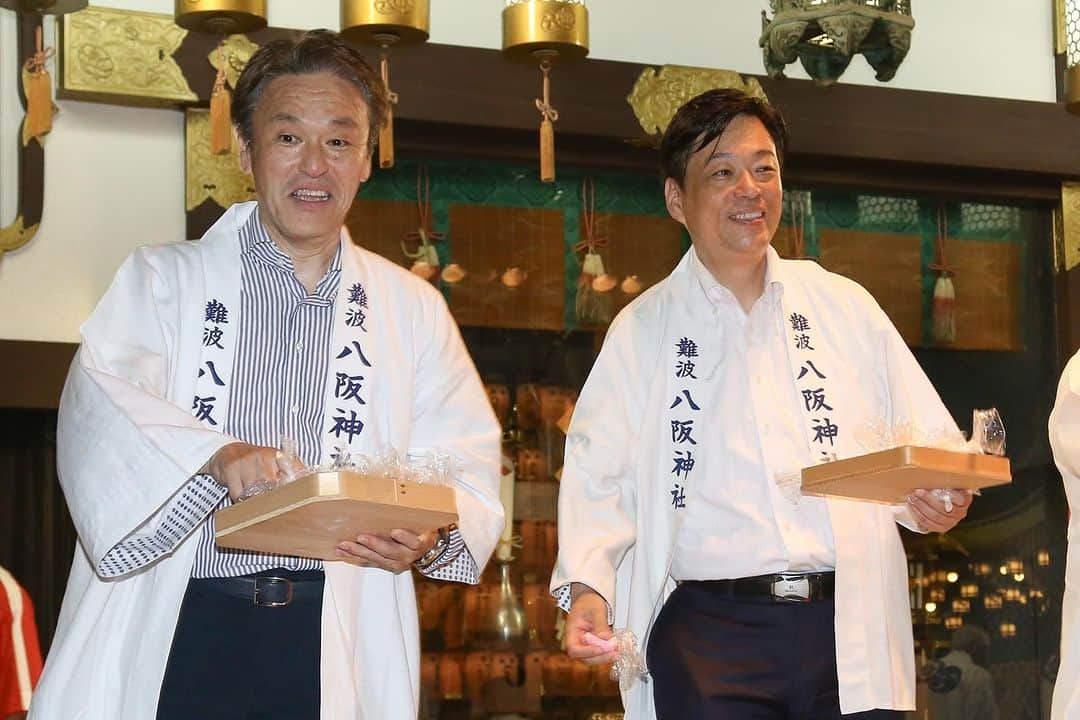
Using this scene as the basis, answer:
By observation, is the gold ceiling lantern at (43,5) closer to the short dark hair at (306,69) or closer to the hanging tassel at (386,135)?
the hanging tassel at (386,135)

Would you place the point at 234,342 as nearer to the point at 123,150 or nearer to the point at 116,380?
the point at 116,380

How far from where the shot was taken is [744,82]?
18.6 feet

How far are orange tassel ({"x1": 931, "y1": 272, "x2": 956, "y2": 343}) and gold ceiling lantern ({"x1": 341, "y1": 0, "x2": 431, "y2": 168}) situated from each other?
7.51 ft

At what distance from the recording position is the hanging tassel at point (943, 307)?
617cm

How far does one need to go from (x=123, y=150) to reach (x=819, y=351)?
2.44m

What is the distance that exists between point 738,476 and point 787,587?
25 cm

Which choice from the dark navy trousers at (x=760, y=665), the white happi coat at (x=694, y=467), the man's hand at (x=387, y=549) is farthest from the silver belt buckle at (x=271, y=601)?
the dark navy trousers at (x=760, y=665)

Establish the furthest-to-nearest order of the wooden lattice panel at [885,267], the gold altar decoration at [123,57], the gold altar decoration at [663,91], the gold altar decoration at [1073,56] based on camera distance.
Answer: the wooden lattice panel at [885,267], the gold altar decoration at [663,91], the gold altar decoration at [123,57], the gold altar decoration at [1073,56]

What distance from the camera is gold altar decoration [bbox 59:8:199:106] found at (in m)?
4.94

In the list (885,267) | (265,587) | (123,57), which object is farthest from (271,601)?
(885,267)

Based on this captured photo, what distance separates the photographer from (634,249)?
5.84m

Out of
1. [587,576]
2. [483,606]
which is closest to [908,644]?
[587,576]

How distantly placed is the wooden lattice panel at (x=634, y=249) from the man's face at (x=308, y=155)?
263 centimetres

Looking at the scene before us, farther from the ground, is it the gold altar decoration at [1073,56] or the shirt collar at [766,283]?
the gold altar decoration at [1073,56]
